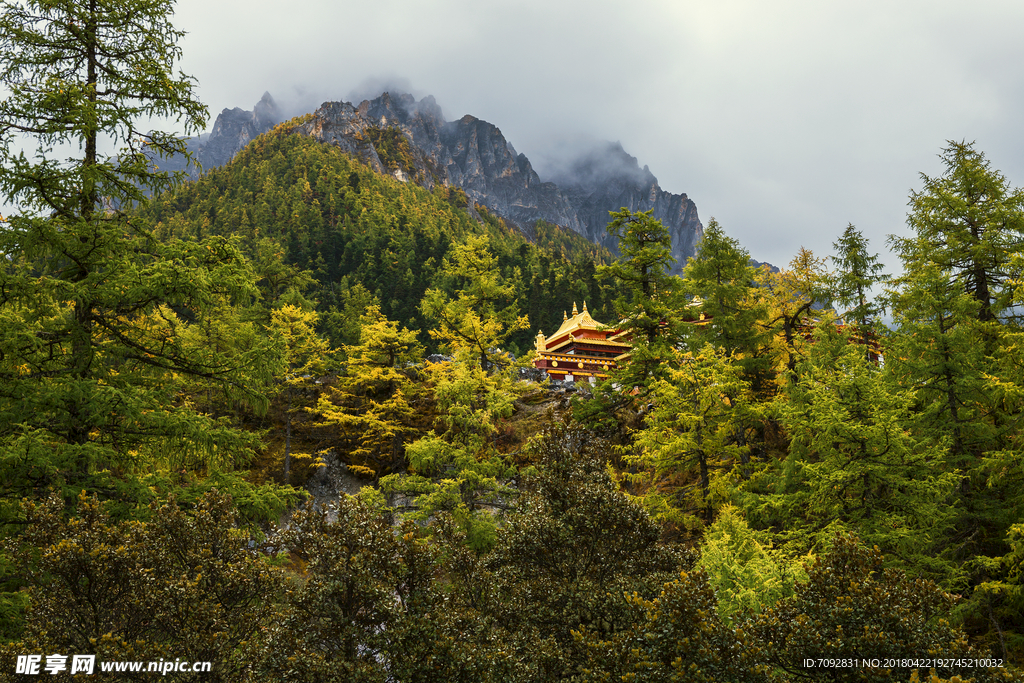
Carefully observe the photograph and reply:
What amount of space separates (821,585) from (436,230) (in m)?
64.3

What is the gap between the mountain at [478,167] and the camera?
12338 centimetres

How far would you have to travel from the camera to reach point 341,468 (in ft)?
85.5

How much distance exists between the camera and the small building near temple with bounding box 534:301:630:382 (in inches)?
1499

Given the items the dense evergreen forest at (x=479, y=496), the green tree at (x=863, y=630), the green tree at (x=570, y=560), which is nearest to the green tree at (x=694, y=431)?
the dense evergreen forest at (x=479, y=496)

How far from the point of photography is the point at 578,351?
39.5 meters

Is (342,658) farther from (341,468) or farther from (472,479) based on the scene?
(341,468)

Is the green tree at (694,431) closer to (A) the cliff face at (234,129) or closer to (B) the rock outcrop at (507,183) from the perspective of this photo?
(B) the rock outcrop at (507,183)

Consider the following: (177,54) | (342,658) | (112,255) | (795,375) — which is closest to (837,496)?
(795,375)

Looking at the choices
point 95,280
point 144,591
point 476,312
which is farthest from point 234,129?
point 144,591

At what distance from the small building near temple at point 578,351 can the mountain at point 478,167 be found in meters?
83.5

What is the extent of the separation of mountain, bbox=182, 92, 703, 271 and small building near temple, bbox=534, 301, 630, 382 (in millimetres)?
83454

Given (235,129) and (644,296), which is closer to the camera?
(644,296)

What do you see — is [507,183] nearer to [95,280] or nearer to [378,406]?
[378,406]

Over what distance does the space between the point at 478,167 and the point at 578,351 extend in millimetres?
138055
